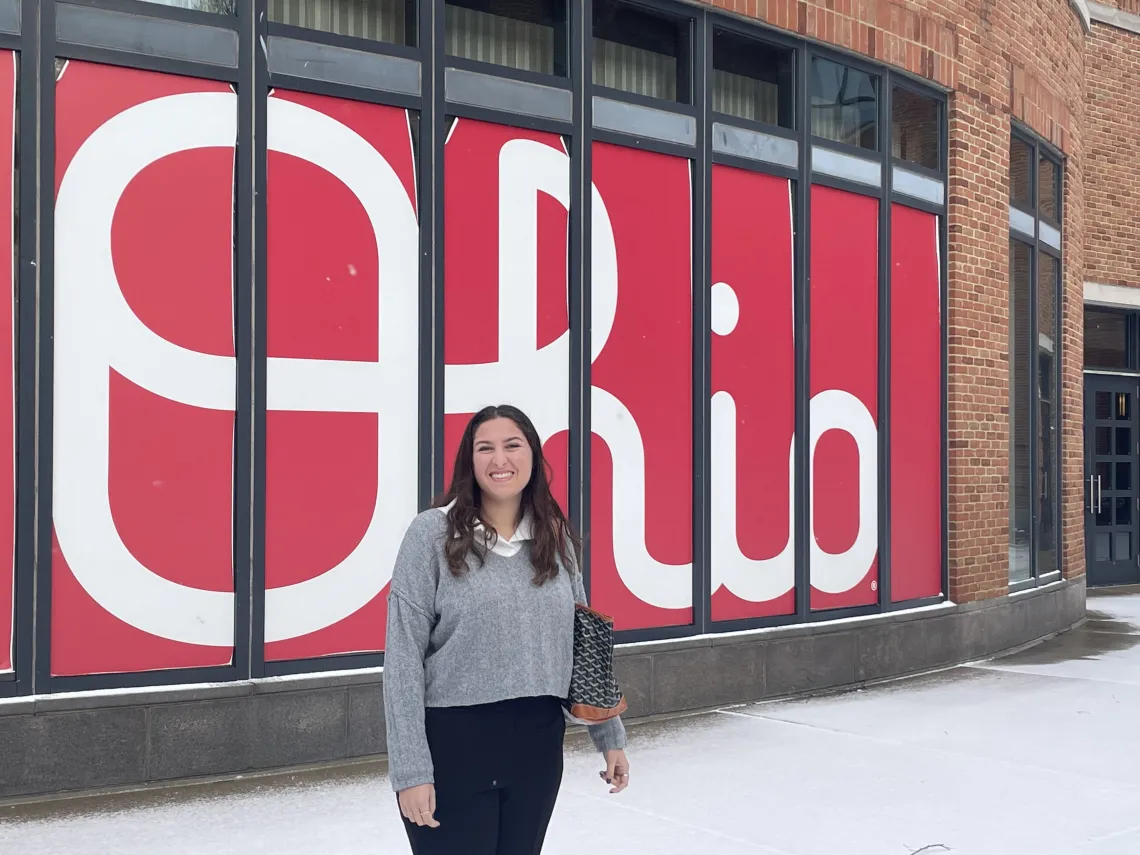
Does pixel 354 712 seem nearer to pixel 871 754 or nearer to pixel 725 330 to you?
pixel 871 754

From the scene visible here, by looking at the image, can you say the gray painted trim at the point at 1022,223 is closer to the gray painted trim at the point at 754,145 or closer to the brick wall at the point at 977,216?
the brick wall at the point at 977,216

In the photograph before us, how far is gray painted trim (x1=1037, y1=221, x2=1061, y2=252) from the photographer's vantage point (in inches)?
488

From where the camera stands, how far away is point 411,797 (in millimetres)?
3049

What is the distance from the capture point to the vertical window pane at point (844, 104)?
9.40 metres

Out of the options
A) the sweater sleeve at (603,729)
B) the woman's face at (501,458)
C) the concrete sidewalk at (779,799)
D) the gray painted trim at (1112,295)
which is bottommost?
the concrete sidewalk at (779,799)

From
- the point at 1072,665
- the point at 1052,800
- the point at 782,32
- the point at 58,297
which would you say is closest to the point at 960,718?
the point at 1052,800

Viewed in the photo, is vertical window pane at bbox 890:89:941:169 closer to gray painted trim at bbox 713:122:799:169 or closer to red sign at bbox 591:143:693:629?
gray painted trim at bbox 713:122:799:169

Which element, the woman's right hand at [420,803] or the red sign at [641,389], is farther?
the red sign at [641,389]

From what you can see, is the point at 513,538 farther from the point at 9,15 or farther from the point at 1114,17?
the point at 1114,17

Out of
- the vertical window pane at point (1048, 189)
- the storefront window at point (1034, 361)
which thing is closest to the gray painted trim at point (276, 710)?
the storefront window at point (1034, 361)

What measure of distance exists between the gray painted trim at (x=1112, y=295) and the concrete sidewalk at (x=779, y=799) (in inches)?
306

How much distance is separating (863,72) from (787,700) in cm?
467

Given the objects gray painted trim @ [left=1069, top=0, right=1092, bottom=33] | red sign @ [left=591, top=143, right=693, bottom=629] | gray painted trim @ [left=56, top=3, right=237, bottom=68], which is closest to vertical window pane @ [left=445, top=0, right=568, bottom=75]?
red sign @ [left=591, top=143, right=693, bottom=629]

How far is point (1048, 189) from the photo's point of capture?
12.8 m
